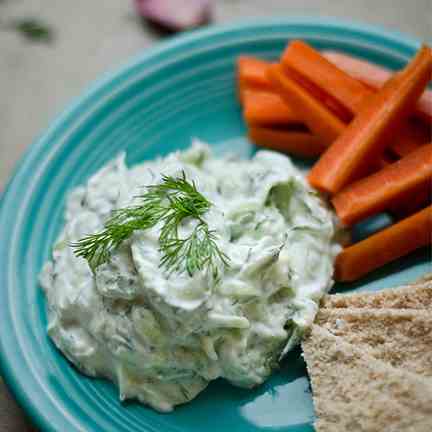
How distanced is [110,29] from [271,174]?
2.34 metres

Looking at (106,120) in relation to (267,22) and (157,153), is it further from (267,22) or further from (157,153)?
(267,22)

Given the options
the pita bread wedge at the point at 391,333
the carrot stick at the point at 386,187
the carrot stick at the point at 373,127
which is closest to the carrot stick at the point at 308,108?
the carrot stick at the point at 373,127

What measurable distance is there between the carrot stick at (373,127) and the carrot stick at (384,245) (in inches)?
13.2

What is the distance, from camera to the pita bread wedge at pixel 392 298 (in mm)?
2984

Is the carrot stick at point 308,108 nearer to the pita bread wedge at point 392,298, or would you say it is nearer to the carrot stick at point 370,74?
the carrot stick at point 370,74

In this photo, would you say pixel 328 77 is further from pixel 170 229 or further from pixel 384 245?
pixel 170 229

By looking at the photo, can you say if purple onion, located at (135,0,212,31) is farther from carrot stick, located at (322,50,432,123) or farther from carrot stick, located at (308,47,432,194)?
carrot stick, located at (308,47,432,194)

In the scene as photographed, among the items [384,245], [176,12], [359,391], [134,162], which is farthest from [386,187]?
[176,12]

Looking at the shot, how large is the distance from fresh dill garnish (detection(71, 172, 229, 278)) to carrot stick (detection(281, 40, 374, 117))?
1.06 m

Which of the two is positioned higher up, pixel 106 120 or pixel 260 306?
pixel 106 120

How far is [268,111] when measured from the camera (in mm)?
3775

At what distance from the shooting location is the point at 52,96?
4590mm

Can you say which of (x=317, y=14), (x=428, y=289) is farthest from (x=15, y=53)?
(x=428, y=289)

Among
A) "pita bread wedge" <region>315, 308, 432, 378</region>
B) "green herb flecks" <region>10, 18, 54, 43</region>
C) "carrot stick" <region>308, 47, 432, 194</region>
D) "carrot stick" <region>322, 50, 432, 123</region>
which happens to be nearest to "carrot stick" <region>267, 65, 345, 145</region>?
"carrot stick" <region>308, 47, 432, 194</region>
